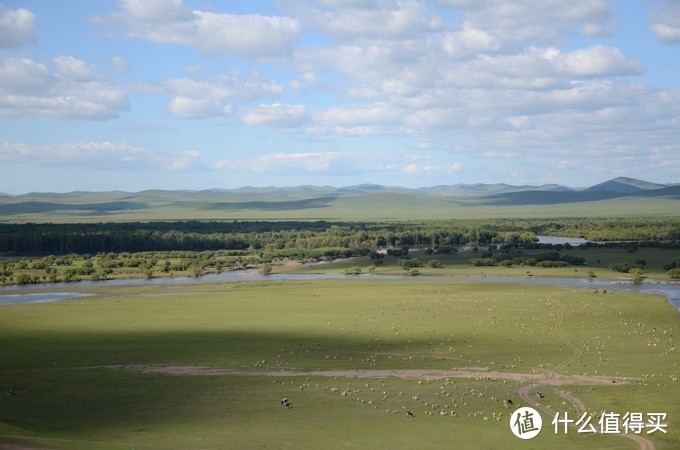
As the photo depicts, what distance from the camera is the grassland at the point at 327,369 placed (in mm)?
25391

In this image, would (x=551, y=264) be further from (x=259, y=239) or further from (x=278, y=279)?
(x=259, y=239)

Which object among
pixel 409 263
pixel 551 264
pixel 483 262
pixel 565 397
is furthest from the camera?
pixel 483 262

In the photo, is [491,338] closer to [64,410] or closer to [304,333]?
[304,333]

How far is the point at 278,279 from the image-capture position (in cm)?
8150

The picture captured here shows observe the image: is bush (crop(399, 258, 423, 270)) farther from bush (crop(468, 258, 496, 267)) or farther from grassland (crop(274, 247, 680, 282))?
bush (crop(468, 258, 496, 267))

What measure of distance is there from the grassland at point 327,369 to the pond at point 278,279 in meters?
6.72

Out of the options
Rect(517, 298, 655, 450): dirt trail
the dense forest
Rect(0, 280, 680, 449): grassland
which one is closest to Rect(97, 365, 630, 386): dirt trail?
Rect(0, 280, 680, 449): grassland

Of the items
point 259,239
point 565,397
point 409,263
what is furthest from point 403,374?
point 259,239

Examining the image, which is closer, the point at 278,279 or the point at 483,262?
the point at 278,279

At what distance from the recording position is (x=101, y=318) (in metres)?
51.5

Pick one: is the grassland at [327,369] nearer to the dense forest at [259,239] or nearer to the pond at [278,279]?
the pond at [278,279]

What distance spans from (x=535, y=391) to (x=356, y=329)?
1737cm

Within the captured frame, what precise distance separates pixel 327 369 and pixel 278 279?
4647cm

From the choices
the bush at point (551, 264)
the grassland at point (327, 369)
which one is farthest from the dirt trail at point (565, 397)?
the bush at point (551, 264)
